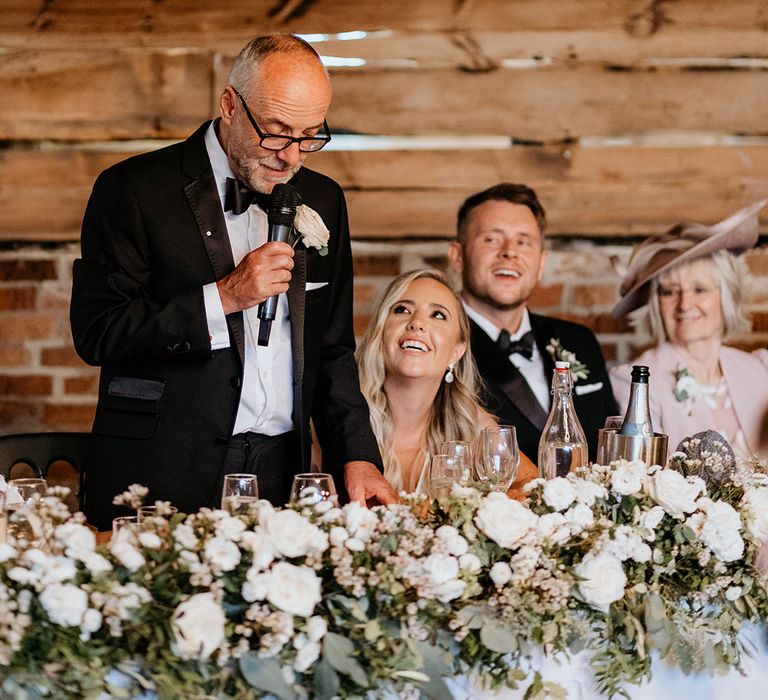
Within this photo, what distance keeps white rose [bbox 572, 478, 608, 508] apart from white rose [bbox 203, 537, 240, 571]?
0.58m

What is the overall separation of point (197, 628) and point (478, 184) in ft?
9.15

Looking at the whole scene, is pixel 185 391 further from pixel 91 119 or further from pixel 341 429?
pixel 91 119

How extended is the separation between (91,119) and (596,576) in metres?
2.77

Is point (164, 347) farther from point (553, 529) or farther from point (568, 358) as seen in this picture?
point (568, 358)

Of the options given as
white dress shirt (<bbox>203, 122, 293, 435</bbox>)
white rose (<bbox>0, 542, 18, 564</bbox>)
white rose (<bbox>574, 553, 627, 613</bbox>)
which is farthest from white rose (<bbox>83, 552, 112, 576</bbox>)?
white dress shirt (<bbox>203, 122, 293, 435</bbox>)

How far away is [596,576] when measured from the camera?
1.65 m

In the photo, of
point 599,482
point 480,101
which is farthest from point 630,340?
point 599,482

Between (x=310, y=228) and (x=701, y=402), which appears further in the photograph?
(x=701, y=402)

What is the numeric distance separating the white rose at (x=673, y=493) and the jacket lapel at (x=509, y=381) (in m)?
1.52

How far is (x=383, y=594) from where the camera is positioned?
60.9 inches

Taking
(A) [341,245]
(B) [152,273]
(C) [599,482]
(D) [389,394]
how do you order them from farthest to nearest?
(D) [389,394], (A) [341,245], (B) [152,273], (C) [599,482]

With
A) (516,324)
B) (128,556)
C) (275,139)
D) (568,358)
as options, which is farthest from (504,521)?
(516,324)

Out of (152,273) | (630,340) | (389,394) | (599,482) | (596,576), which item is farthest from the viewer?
(630,340)

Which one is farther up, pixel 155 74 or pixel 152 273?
pixel 155 74
